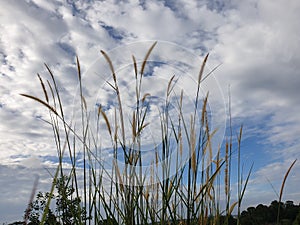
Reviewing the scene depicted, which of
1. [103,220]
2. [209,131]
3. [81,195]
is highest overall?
[209,131]

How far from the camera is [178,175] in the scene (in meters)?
2.05

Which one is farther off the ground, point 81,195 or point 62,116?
point 62,116

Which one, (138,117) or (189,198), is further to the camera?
(138,117)

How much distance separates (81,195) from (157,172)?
56 centimetres

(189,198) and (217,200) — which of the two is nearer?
(189,198)

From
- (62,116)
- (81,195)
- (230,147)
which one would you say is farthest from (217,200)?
(62,116)

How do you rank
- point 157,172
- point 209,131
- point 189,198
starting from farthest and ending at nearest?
point 157,172
point 209,131
point 189,198

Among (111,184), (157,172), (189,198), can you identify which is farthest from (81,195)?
(189,198)

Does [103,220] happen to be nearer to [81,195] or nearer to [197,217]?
[81,195]

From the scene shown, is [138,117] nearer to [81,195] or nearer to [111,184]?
[111,184]

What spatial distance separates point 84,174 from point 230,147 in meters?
0.99

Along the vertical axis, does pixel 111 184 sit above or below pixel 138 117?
below

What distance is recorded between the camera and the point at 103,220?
2.06 m

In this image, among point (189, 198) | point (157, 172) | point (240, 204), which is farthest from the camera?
point (157, 172)
